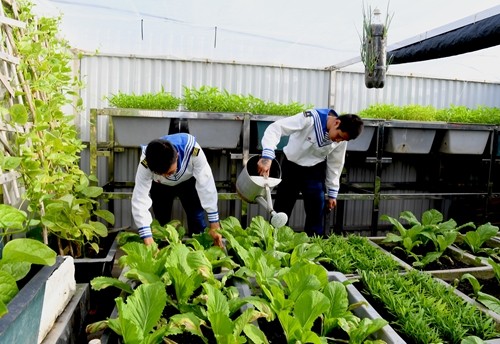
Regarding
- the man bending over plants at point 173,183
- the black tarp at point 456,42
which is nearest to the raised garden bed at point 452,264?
the man bending over plants at point 173,183

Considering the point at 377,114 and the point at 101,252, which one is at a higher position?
the point at 377,114

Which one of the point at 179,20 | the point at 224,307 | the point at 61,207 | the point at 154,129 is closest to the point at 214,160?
the point at 154,129

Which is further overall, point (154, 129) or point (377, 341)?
point (154, 129)

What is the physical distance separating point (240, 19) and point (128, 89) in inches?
54.8

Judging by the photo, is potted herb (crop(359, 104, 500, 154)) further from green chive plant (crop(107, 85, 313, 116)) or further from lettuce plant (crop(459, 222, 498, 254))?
lettuce plant (crop(459, 222, 498, 254))

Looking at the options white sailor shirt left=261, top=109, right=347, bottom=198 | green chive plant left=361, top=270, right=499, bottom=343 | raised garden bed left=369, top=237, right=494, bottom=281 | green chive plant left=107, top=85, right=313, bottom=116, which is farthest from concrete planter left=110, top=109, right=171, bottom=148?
green chive plant left=361, top=270, right=499, bottom=343

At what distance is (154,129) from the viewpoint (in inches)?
140

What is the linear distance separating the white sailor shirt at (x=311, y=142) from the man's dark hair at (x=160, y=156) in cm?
115

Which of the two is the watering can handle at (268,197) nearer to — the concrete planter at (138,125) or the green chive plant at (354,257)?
the green chive plant at (354,257)

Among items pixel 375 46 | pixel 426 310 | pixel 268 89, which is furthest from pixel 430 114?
pixel 426 310

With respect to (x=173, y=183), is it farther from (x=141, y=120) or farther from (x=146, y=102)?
(x=146, y=102)

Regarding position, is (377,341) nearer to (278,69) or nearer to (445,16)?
(445,16)

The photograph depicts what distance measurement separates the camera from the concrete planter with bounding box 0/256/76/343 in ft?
3.49

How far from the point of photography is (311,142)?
338 cm
